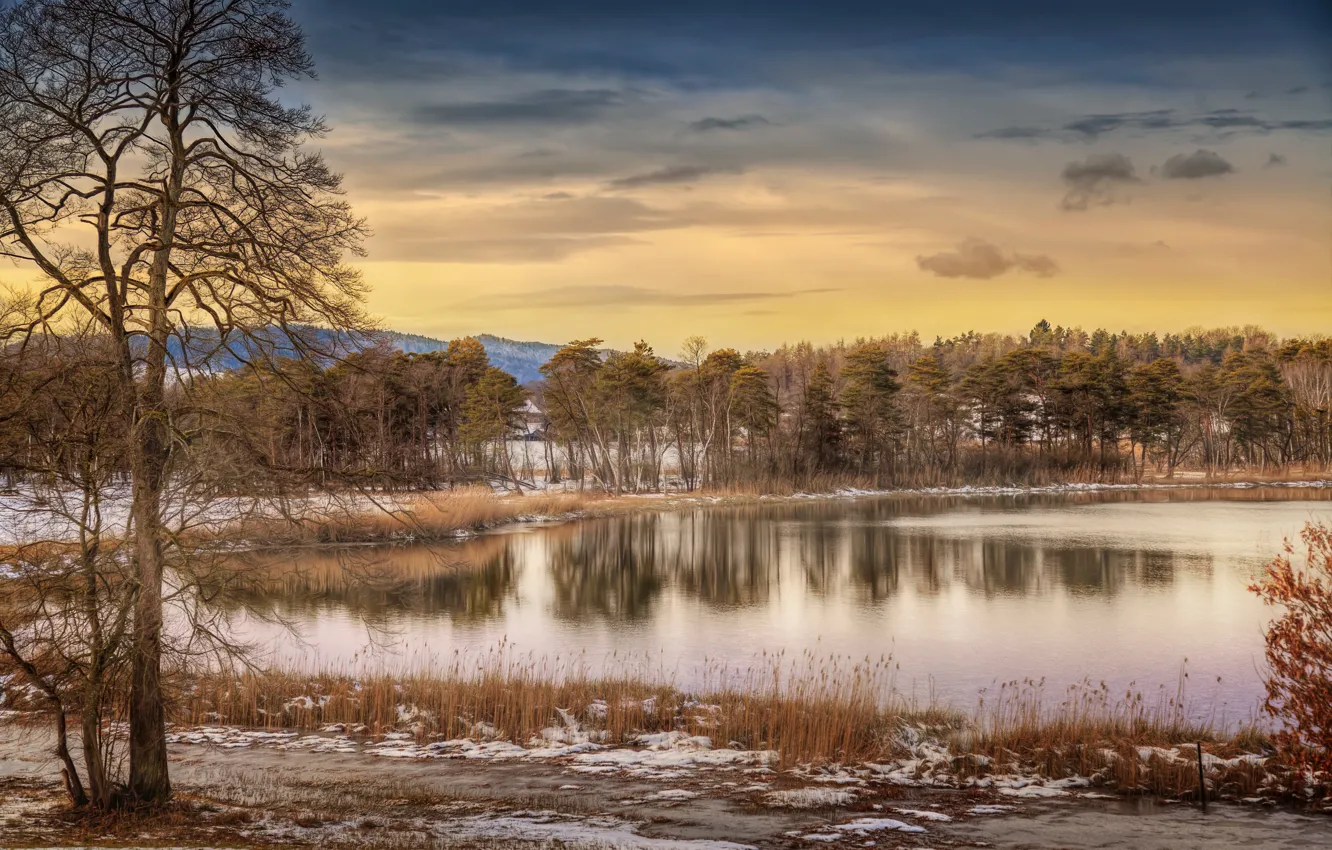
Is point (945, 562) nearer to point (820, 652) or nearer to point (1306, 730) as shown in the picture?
point (820, 652)

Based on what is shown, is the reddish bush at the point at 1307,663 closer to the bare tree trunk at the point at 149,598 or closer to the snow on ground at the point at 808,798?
the snow on ground at the point at 808,798

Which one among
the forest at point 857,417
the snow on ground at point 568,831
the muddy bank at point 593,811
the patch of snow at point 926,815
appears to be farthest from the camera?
the forest at point 857,417

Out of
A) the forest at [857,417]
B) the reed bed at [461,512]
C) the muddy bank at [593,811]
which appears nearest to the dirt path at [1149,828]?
the muddy bank at [593,811]

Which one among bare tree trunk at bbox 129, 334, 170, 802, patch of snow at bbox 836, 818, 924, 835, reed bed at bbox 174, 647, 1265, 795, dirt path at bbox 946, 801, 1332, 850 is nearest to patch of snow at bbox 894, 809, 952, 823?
dirt path at bbox 946, 801, 1332, 850

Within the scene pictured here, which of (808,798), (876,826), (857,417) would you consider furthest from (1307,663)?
(857,417)

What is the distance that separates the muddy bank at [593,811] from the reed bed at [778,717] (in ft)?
3.37

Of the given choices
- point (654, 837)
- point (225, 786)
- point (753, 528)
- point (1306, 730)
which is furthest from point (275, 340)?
point (753, 528)

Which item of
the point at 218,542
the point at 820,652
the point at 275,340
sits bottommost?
the point at 820,652

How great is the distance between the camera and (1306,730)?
1051cm

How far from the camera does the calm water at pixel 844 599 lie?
63.7ft

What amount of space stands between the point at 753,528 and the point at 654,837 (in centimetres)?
3914

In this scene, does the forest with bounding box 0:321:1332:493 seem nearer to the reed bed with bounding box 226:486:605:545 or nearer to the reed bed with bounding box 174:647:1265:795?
the reed bed with bounding box 226:486:605:545

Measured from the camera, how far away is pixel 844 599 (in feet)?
91.1

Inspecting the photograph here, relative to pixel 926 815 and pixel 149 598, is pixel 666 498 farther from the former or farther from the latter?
pixel 149 598
